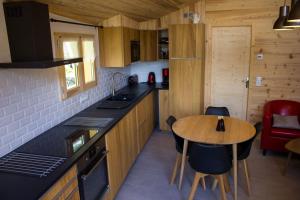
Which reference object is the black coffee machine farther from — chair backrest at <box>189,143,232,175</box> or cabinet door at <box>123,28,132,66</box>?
chair backrest at <box>189,143,232,175</box>

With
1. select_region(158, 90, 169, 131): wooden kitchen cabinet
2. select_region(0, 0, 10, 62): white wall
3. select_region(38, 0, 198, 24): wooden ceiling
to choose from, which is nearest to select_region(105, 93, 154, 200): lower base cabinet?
select_region(158, 90, 169, 131): wooden kitchen cabinet

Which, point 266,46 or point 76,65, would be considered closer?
point 76,65

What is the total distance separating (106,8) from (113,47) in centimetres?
72

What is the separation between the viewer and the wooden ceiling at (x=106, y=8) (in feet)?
8.63

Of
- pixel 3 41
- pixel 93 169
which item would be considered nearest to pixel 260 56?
pixel 93 169

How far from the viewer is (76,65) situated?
3186 mm

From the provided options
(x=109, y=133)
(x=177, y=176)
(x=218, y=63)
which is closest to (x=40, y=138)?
(x=109, y=133)

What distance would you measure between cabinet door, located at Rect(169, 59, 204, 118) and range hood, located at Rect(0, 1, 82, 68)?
2.72m

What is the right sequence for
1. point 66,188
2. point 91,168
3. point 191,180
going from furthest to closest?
point 191,180
point 91,168
point 66,188

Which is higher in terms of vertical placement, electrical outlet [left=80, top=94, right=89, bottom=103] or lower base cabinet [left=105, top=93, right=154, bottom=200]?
electrical outlet [left=80, top=94, right=89, bottom=103]

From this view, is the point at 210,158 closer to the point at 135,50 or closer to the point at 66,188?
the point at 66,188

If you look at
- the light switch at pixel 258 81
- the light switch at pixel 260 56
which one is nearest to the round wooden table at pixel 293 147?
the light switch at pixel 258 81

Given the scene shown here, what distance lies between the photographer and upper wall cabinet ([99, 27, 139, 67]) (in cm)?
376

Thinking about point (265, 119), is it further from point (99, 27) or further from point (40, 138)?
point (40, 138)
